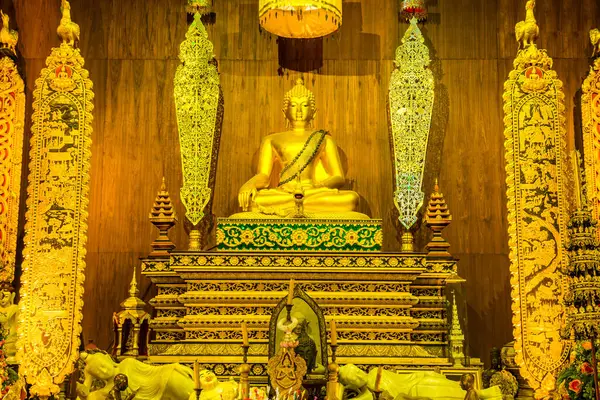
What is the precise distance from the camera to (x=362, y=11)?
754cm

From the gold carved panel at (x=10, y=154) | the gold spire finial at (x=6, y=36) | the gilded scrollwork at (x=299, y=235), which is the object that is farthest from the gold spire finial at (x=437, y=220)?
the gold spire finial at (x=6, y=36)

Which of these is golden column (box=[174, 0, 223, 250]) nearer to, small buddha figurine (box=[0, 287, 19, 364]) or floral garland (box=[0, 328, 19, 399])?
small buddha figurine (box=[0, 287, 19, 364])

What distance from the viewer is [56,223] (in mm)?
6016

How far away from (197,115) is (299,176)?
0.93 metres

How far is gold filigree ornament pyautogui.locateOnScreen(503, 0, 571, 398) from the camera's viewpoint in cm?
564

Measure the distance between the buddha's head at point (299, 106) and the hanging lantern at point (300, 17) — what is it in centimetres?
44

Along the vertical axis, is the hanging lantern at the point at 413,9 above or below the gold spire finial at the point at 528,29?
above

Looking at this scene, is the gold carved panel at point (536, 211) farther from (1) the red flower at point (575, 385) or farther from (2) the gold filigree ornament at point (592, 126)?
(1) the red flower at point (575, 385)

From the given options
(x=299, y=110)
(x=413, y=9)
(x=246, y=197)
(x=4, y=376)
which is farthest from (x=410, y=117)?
(x=4, y=376)

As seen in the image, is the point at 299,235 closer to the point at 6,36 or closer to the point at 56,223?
the point at 56,223

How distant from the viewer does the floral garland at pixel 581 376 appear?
15.3 ft

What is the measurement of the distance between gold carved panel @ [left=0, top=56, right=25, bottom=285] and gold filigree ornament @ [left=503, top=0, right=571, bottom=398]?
346cm

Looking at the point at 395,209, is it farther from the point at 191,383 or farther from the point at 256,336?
the point at 191,383

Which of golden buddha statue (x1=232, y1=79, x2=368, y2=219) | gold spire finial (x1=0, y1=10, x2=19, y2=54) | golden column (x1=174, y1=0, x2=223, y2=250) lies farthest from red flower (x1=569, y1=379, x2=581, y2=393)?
gold spire finial (x1=0, y1=10, x2=19, y2=54)
